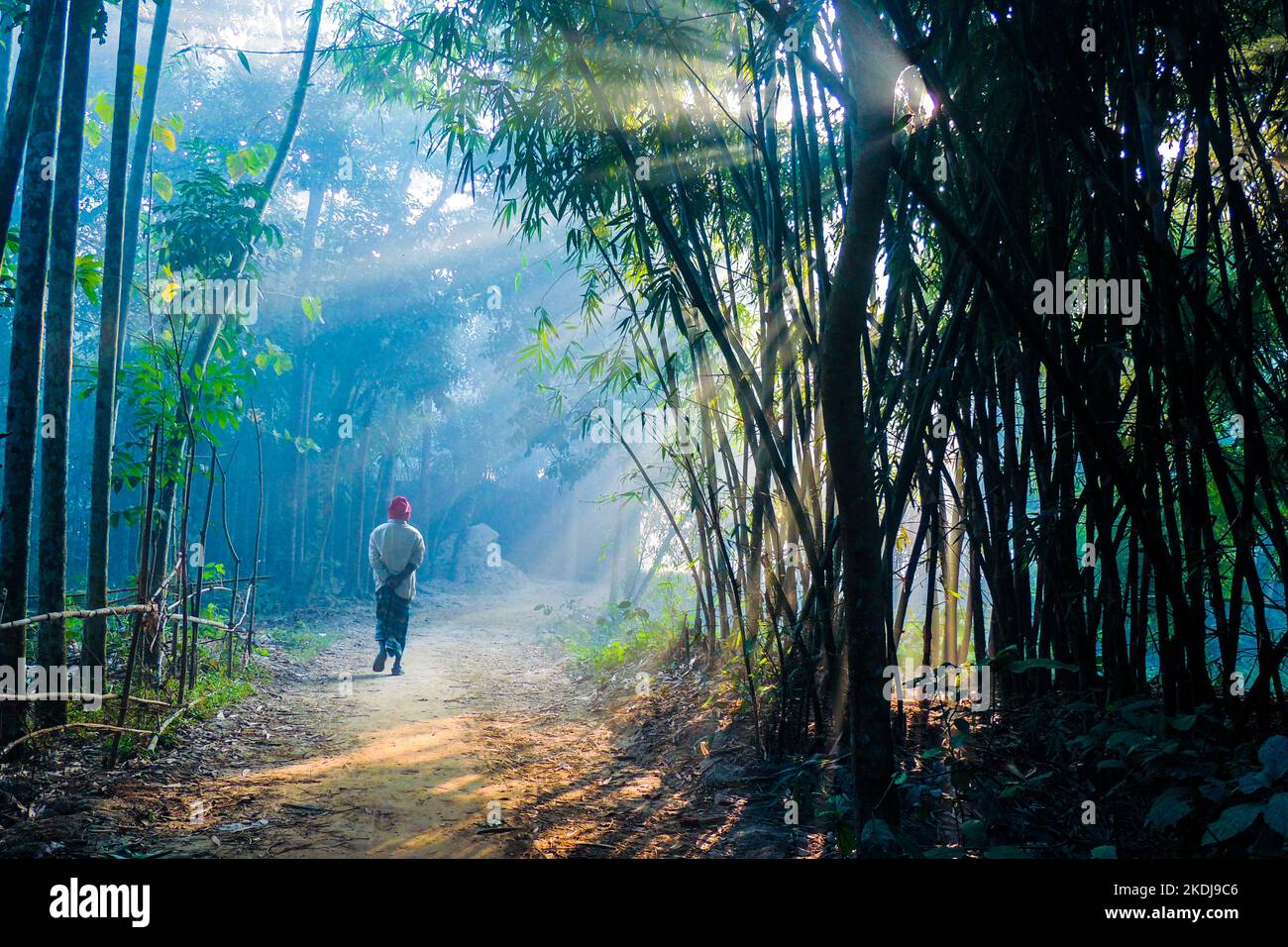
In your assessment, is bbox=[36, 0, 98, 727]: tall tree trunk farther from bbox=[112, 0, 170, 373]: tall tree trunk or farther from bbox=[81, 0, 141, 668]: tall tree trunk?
bbox=[112, 0, 170, 373]: tall tree trunk

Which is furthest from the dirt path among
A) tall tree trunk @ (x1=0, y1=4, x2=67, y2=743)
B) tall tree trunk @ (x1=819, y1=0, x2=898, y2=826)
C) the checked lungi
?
tall tree trunk @ (x1=819, y1=0, x2=898, y2=826)

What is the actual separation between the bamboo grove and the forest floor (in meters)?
0.59

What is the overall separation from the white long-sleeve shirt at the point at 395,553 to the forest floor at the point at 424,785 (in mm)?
1106

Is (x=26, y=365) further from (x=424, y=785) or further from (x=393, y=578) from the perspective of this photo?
(x=393, y=578)

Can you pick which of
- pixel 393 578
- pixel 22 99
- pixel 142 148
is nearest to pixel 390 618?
pixel 393 578

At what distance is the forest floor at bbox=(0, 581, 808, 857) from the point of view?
8.91 feet

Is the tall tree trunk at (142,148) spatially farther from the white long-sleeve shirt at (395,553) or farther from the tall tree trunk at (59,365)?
the white long-sleeve shirt at (395,553)

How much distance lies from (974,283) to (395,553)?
217 inches

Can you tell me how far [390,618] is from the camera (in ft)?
22.5

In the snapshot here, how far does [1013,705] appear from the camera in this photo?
3.06m

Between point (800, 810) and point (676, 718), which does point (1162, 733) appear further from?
point (676, 718)

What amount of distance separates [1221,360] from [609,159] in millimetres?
2586
